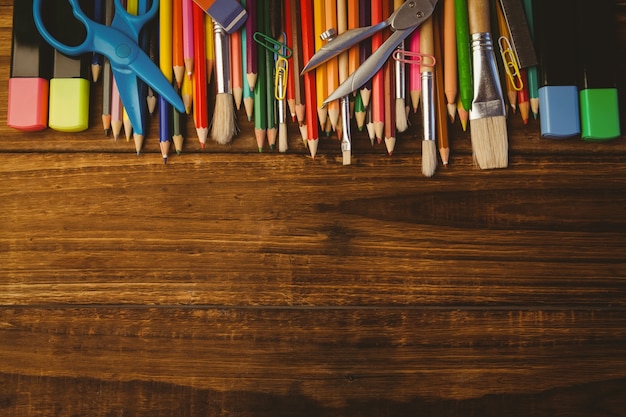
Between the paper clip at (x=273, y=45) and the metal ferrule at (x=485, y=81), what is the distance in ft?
0.72

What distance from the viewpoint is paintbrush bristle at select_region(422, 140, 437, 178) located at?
0.63m

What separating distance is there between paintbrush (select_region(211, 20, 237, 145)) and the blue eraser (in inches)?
14.4

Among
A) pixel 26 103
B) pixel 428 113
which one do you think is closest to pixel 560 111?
pixel 428 113

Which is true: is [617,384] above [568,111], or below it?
below

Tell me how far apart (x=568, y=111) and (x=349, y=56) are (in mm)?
261

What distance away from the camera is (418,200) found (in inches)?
25.1

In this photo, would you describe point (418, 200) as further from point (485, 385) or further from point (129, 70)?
point (129, 70)

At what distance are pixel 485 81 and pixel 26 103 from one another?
53 centimetres

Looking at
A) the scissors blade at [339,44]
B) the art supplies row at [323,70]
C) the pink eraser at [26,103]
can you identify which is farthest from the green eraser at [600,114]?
the pink eraser at [26,103]

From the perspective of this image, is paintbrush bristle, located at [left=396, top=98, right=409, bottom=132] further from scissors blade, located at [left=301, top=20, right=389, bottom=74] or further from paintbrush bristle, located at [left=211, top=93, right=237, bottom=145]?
paintbrush bristle, located at [left=211, top=93, right=237, bottom=145]

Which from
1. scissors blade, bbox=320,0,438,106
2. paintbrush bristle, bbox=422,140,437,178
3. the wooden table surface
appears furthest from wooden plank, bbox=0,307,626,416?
scissors blade, bbox=320,0,438,106

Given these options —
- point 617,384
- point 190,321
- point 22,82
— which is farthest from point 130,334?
point 617,384

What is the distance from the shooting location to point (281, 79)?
24.8 inches

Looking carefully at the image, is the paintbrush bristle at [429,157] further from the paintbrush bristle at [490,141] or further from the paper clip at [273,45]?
the paper clip at [273,45]
